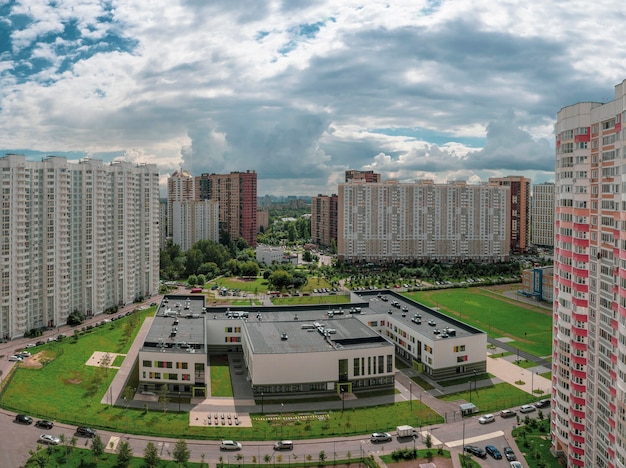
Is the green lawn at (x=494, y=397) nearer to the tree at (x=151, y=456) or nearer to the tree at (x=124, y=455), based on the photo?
the tree at (x=151, y=456)

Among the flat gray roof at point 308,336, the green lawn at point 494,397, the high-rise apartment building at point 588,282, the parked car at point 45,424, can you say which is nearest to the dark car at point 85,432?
the parked car at point 45,424

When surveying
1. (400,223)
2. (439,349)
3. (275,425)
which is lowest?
(275,425)

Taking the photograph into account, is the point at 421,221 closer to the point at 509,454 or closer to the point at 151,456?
the point at 509,454

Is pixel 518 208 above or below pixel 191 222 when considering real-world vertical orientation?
above

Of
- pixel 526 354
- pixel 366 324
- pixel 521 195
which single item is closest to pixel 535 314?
Result: pixel 526 354

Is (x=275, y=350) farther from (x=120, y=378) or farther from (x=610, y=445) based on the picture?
(x=610, y=445)

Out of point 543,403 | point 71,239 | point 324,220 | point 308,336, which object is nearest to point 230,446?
point 308,336
